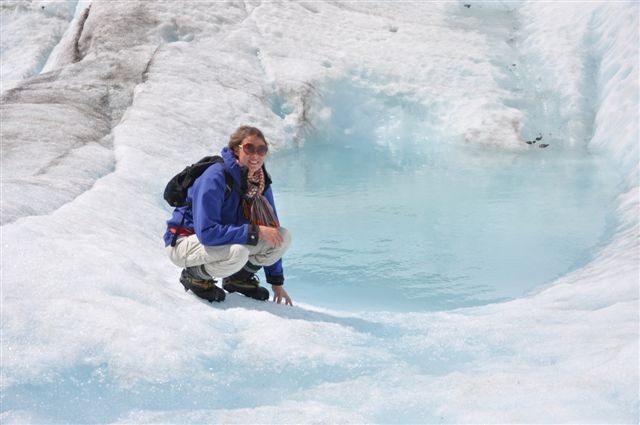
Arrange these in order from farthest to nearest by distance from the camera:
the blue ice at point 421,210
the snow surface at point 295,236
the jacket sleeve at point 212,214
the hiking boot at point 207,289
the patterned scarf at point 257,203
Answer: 1. the blue ice at point 421,210
2. the hiking boot at point 207,289
3. the patterned scarf at point 257,203
4. the jacket sleeve at point 212,214
5. the snow surface at point 295,236

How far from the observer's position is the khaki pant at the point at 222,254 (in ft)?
16.9

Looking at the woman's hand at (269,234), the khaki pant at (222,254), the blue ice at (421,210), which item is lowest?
the blue ice at (421,210)

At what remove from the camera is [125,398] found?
3.74m

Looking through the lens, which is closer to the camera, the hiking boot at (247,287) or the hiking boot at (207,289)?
the hiking boot at (207,289)

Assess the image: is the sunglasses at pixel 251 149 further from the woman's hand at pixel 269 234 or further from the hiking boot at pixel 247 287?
the hiking boot at pixel 247 287

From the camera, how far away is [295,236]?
9305mm

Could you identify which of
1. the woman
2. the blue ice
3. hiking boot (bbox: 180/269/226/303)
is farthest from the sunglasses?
the blue ice

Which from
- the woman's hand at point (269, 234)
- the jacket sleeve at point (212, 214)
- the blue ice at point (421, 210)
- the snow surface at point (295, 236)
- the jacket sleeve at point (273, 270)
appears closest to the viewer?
the snow surface at point (295, 236)

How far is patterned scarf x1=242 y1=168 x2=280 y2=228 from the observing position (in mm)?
5262

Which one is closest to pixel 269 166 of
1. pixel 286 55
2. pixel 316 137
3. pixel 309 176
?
pixel 309 176

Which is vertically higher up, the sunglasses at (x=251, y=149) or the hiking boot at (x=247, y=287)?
the sunglasses at (x=251, y=149)

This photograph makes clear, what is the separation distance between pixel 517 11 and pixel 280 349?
1735cm

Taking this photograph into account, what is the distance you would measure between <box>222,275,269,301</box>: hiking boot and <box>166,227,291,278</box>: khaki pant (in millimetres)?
264

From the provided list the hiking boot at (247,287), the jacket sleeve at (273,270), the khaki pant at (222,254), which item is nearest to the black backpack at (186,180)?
the khaki pant at (222,254)
